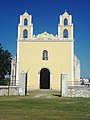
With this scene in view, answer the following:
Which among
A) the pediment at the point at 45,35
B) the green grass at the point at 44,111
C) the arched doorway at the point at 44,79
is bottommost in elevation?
the green grass at the point at 44,111

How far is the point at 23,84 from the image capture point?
23.4 metres

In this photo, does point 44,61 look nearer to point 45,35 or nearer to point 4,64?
point 45,35

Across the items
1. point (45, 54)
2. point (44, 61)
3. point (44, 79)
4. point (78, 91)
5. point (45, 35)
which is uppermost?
point (45, 35)

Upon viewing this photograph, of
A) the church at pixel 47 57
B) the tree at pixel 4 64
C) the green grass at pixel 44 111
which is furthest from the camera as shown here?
the tree at pixel 4 64

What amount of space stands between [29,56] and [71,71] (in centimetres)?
592

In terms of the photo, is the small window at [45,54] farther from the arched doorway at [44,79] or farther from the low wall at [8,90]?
the low wall at [8,90]

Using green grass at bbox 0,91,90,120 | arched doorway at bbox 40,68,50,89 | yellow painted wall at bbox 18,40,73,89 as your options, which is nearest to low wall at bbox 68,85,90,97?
green grass at bbox 0,91,90,120

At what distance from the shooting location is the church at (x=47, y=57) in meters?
32.7

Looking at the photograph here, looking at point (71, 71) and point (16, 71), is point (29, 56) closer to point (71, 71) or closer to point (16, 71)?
point (16, 71)

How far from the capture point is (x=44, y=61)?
108ft

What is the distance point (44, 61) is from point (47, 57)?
2.34ft

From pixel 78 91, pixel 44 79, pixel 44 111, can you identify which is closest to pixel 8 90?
pixel 78 91

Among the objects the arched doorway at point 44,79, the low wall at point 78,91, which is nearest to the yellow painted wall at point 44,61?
the arched doorway at point 44,79

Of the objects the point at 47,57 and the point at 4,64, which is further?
the point at 4,64
